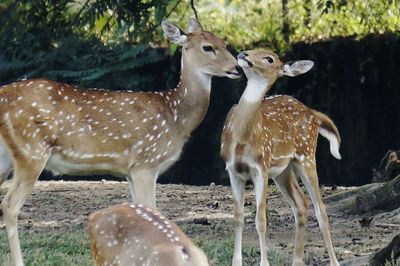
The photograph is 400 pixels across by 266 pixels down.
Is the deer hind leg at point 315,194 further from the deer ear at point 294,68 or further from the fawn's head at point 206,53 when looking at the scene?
the fawn's head at point 206,53

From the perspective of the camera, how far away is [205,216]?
41.7ft

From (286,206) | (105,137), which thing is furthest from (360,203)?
(105,137)

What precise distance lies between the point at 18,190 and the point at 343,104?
7.63m

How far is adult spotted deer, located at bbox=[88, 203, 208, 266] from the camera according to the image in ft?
22.8

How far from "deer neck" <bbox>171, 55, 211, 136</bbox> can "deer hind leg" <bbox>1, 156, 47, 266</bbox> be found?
1537 millimetres

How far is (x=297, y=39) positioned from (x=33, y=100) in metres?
7.69

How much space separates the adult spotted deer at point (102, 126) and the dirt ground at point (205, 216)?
44.1 inches

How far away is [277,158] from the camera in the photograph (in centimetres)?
1046

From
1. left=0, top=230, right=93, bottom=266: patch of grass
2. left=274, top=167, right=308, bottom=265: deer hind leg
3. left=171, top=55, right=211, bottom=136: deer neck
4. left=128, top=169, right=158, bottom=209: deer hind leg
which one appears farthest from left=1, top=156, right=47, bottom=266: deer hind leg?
left=274, top=167, right=308, bottom=265: deer hind leg

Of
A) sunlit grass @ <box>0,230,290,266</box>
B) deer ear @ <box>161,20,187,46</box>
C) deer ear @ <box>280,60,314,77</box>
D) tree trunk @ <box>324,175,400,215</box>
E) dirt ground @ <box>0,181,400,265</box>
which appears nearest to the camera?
sunlit grass @ <box>0,230,290,266</box>

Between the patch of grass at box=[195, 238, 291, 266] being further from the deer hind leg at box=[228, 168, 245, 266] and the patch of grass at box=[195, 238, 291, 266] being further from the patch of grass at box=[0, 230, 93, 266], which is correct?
the patch of grass at box=[0, 230, 93, 266]

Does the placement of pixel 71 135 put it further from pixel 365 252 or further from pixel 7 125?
pixel 365 252

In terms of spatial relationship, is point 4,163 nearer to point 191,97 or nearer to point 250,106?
point 191,97

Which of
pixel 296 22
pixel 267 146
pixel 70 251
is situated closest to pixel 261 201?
pixel 267 146
